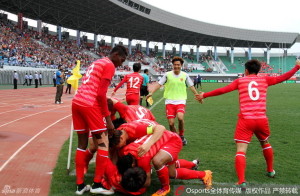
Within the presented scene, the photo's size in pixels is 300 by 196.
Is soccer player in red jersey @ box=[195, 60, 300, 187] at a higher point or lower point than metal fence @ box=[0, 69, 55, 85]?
lower

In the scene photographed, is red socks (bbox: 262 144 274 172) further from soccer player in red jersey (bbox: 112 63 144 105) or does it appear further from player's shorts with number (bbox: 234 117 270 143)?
soccer player in red jersey (bbox: 112 63 144 105)

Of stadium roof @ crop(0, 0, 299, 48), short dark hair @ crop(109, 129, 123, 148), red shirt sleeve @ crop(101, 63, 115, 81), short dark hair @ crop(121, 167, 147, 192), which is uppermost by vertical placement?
stadium roof @ crop(0, 0, 299, 48)

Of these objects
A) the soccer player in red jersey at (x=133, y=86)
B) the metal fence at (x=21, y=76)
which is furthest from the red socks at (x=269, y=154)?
the metal fence at (x=21, y=76)

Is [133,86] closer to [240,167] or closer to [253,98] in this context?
[253,98]

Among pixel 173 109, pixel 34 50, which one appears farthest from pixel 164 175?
pixel 34 50

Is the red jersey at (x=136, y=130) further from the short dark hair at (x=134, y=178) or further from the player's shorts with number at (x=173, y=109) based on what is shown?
the player's shorts with number at (x=173, y=109)

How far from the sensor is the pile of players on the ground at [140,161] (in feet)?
12.8

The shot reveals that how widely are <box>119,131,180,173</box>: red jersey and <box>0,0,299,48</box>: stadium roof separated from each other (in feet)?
129

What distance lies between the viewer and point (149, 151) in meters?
4.12

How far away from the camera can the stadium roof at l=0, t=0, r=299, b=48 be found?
4291cm

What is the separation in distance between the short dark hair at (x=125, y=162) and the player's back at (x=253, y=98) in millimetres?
1782

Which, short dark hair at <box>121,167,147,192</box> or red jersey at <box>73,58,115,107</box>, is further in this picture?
red jersey at <box>73,58,115,107</box>

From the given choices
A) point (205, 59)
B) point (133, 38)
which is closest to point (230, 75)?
point (205, 59)

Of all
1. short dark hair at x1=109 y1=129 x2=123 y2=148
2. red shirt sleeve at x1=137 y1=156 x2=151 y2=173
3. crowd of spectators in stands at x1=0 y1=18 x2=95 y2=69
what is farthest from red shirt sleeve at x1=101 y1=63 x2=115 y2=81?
crowd of spectators in stands at x1=0 y1=18 x2=95 y2=69
